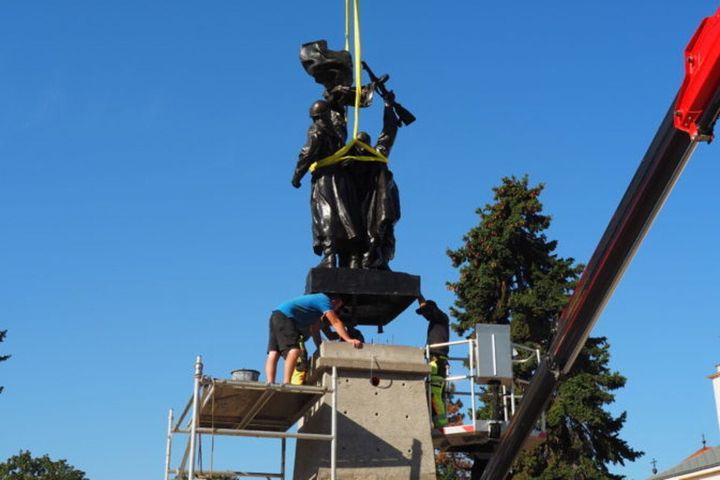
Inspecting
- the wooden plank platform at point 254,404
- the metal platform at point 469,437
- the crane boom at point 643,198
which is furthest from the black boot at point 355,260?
the crane boom at point 643,198

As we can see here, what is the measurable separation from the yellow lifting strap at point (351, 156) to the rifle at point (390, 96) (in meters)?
0.78

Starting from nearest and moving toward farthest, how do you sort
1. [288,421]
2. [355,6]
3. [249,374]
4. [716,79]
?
[716,79] < [249,374] < [288,421] < [355,6]

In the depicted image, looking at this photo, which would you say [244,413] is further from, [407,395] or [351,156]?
[351,156]

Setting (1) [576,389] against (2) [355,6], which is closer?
(2) [355,6]

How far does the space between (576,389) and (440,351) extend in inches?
716

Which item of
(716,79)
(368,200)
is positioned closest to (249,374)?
(368,200)

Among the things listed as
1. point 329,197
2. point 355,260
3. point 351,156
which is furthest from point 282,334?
point 351,156

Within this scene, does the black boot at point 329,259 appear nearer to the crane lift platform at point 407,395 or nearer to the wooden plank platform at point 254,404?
the crane lift platform at point 407,395

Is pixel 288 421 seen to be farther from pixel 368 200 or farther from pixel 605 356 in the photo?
pixel 605 356

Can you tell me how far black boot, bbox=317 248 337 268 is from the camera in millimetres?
11617

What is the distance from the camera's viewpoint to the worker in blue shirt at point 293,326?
1016 centimetres

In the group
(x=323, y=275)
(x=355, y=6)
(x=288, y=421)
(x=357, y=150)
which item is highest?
(x=355, y=6)

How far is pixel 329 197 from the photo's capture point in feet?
39.3

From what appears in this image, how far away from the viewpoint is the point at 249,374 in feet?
31.9
